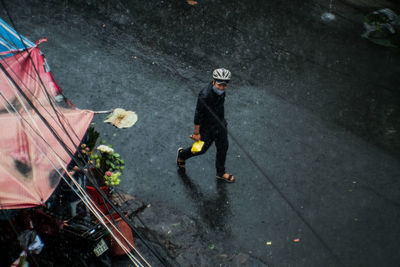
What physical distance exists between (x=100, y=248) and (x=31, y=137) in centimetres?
148

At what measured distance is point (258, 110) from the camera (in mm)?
6605

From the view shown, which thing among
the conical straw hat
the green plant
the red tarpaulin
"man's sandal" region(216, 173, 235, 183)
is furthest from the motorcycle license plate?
"man's sandal" region(216, 173, 235, 183)

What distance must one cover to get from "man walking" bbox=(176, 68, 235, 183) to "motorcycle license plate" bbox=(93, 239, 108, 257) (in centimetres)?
171

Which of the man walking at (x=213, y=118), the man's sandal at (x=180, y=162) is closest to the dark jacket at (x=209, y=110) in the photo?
the man walking at (x=213, y=118)

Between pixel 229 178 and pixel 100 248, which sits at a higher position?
pixel 100 248

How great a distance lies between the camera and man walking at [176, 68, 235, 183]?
182 inches

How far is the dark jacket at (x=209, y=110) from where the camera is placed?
4676 millimetres

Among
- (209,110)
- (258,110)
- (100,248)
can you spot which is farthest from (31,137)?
(258,110)

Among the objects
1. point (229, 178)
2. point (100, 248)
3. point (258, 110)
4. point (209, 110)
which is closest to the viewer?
point (100, 248)

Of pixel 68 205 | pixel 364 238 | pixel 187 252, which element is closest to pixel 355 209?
pixel 364 238

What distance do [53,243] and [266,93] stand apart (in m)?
4.48

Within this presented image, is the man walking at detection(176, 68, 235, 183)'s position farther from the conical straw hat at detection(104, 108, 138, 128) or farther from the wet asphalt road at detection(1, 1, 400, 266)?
the conical straw hat at detection(104, 108, 138, 128)

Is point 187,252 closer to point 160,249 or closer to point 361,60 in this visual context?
point 160,249

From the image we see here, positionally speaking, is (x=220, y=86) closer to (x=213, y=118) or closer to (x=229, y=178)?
(x=213, y=118)
